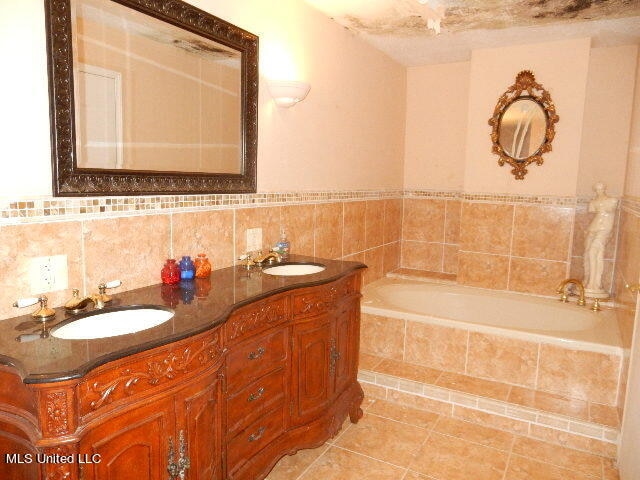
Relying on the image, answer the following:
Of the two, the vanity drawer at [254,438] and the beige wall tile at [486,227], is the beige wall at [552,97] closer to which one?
the beige wall tile at [486,227]

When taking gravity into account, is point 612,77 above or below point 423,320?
above

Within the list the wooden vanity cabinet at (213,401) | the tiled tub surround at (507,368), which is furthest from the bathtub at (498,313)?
the wooden vanity cabinet at (213,401)

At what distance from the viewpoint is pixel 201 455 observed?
54.3 inches

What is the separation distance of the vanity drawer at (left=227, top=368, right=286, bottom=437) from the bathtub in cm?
139

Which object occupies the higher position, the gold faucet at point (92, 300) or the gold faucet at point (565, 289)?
the gold faucet at point (92, 300)

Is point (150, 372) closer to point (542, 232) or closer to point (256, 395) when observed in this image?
point (256, 395)

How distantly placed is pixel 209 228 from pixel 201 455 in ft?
3.22

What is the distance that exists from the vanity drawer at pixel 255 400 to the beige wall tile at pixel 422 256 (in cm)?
269

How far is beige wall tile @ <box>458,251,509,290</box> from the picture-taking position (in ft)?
12.3

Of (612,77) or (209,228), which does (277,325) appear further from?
(612,77)

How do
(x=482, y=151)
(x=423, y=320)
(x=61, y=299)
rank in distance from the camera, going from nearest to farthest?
1. (x=61, y=299)
2. (x=423, y=320)
3. (x=482, y=151)

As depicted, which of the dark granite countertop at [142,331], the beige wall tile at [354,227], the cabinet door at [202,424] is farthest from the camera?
the beige wall tile at [354,227]

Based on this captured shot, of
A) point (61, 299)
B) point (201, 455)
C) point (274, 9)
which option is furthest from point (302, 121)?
point (201, 455)

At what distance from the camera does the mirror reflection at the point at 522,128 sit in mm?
3539
